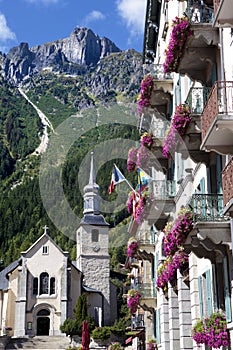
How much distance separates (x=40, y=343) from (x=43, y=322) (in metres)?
8.85

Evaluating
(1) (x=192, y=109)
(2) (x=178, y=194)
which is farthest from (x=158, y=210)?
(1) (x=192, y=109)

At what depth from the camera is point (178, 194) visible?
21906mm

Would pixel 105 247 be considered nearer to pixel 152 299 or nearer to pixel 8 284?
pixel 8 284

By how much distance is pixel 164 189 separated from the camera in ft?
75.8

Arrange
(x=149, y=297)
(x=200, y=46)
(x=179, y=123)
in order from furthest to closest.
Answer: (x=149, y=297) → (x=179, y=123) → (x=200, y=46)

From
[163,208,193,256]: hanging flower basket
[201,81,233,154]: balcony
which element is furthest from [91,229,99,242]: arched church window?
[201,81,233,154]: balcony

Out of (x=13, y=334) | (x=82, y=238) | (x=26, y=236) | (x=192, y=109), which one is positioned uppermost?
(x=26, y=236)

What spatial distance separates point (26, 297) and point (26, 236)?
101 m

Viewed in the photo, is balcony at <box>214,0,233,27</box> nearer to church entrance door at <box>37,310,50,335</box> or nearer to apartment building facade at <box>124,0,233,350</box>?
apartment building facade at <box>124,0,233,350</box>

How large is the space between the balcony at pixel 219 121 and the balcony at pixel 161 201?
30.4 ft

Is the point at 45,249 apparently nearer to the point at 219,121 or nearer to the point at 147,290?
the point at 147,290

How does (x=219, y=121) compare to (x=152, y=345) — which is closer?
(x=219, y=121)

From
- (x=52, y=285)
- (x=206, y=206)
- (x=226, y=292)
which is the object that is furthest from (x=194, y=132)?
(x=52, y=285)

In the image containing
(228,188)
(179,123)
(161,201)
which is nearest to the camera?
(228,188)
